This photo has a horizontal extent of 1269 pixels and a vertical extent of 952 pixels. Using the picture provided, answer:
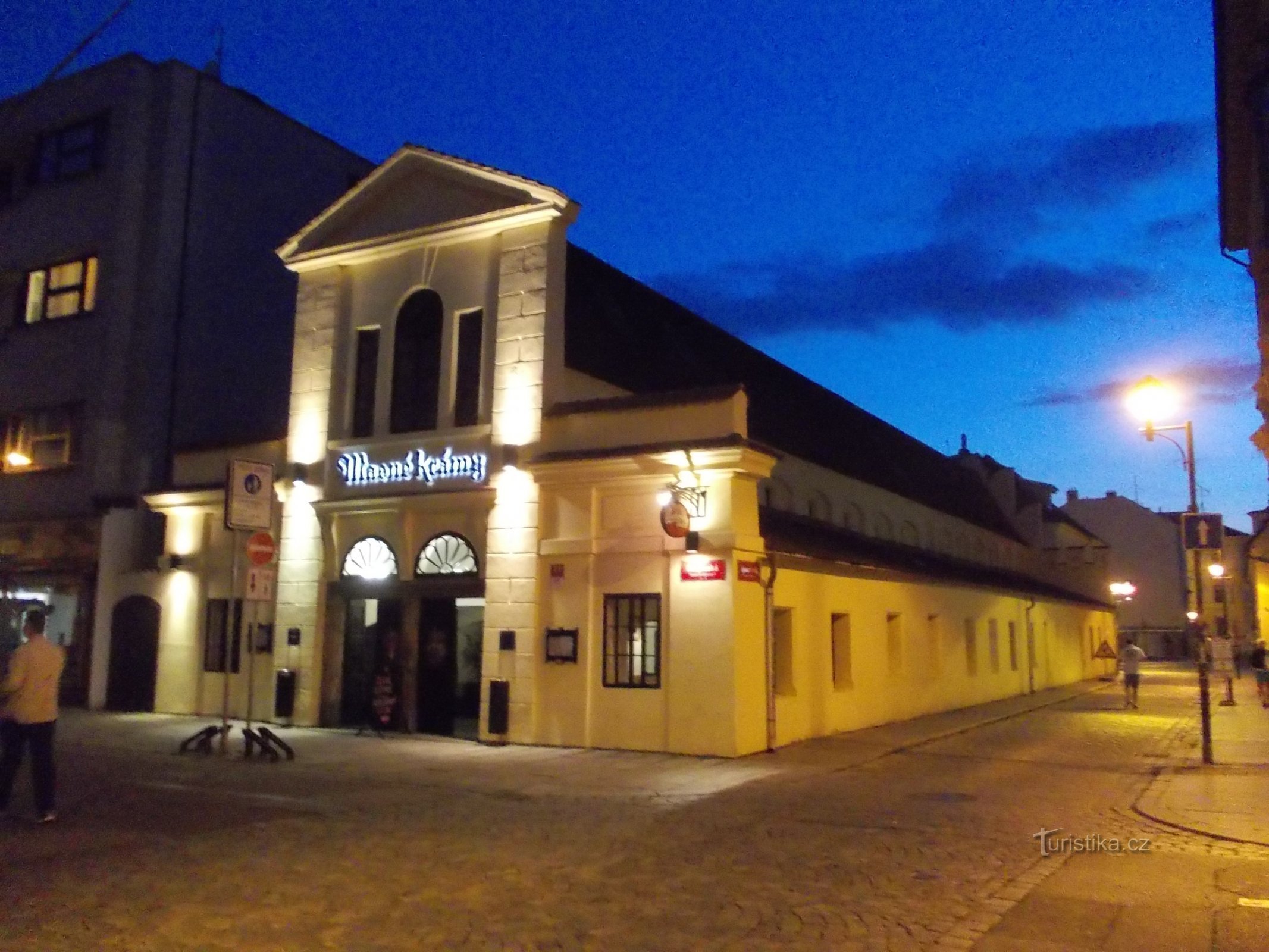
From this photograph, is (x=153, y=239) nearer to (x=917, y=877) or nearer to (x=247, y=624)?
(x=247, y=624)

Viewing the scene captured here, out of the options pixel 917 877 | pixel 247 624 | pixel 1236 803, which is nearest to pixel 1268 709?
pixel 1236 803

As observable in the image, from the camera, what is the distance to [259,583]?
15.3 metres

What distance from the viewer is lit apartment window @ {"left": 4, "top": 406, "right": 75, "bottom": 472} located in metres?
24.5

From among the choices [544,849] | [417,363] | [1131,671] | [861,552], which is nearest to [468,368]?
[417,363]

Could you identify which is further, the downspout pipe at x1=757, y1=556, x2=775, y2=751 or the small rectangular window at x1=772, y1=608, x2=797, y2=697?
the small rectangular window at x1=772, y1=608, x2=797, y2=697

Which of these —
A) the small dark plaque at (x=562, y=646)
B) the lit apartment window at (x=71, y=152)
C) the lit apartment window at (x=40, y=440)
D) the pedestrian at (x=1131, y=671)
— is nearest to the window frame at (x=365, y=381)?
the small dark plaque at (x=562, y=646)

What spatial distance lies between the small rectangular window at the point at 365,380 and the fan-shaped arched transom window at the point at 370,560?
203 cm

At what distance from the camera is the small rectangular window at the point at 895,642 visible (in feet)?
73.7

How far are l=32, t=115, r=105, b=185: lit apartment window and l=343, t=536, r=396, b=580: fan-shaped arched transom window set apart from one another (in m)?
12.8

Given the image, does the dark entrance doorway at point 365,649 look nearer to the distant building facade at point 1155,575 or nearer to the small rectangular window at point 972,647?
the small rectangular window at point 972,647

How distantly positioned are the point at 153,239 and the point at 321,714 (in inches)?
481

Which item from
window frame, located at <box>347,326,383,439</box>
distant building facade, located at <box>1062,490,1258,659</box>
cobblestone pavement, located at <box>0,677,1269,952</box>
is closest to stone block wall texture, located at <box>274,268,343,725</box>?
window frame, located at <box>347,326,383,439</box>

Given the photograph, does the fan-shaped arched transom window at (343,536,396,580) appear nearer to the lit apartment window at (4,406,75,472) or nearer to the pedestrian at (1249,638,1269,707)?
the lit apartment window at (4,406,75,472)

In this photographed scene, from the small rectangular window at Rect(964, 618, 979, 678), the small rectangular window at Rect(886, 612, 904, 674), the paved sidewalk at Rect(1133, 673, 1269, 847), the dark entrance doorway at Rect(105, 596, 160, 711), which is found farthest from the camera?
the small rectangular window at Rect(964, 618, 979, 678)
